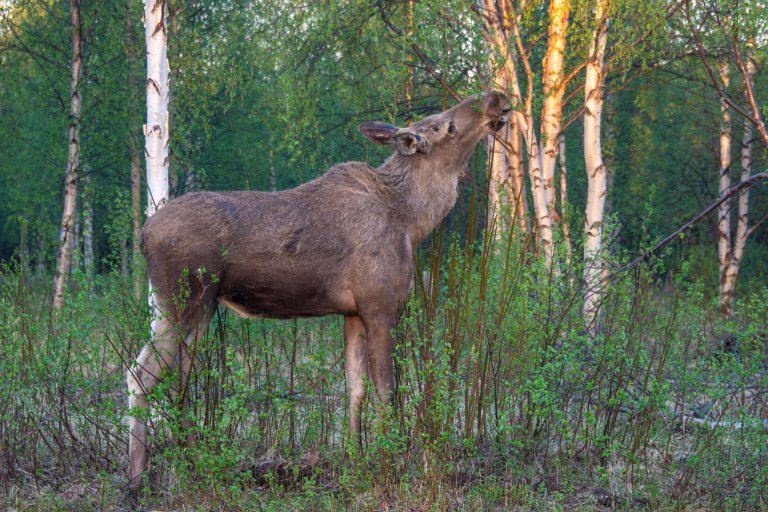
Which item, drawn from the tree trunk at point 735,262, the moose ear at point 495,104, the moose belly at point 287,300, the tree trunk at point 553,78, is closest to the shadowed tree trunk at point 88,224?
the moose belly at point 287,300

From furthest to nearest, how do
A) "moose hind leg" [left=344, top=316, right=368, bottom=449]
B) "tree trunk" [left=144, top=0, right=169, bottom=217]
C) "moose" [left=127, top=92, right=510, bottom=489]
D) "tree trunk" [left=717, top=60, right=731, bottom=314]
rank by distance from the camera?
"tree trunk" [left=717, top=60, right=731, bottom=314]
"tree trunk" [left=144, top=0, right=169, bottom=217]
"moose hind leg" [left=344, top=316, right=368, bottom=449]
"moose" [left=127, top=92, right=510, bottom=489]

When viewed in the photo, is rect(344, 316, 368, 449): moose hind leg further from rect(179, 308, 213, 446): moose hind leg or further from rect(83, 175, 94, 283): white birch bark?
rect(83, 175, 94, 283): white birch bark

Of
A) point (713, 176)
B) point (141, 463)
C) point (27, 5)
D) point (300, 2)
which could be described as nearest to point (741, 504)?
point (141, 463)

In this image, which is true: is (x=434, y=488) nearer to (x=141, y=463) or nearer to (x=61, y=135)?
(x=141, y=463)

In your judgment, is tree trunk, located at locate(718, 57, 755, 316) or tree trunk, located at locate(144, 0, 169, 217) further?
tree trunk, located at locate(718, 57, 755, 316)

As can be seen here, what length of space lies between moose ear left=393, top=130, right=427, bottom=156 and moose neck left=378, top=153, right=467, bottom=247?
8 cm

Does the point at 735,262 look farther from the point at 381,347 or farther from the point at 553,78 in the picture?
the point at 381,347

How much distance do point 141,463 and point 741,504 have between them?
3.58 metres

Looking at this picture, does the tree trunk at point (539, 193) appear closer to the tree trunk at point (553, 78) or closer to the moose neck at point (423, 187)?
the tree trunk at point (553, 78)

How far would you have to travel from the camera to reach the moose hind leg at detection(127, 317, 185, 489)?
5051mm

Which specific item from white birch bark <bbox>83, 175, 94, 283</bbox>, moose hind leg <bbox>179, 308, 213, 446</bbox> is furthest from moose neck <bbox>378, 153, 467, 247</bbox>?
white birch bark <bbox>83, 175, 94, 283</bbox>

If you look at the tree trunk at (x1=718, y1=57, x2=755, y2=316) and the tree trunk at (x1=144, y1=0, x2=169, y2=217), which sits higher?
the tree trunk at (x1=144, y1=0, x2=169, y2=217)

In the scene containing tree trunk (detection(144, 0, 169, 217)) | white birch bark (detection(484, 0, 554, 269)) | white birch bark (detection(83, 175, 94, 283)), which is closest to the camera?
white birch bark (detection(83, 175, 94, 283))

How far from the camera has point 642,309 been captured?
589 centimetres
